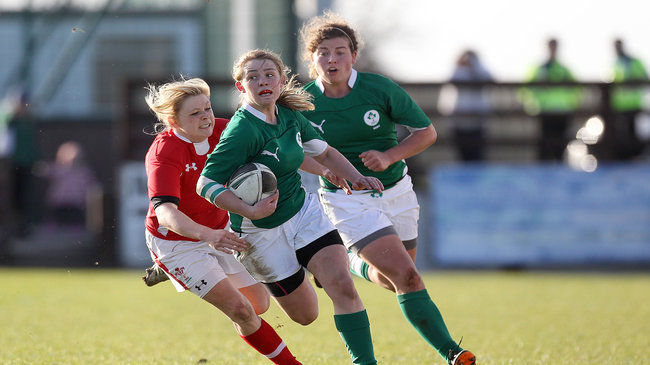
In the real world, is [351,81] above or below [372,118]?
above

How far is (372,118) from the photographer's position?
229 inches

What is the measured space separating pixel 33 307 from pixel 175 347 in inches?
125

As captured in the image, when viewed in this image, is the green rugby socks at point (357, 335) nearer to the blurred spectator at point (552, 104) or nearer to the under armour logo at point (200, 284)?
the under armour logo at point (200, 284)

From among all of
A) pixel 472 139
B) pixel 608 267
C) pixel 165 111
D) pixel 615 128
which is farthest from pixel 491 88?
pixel 165 111

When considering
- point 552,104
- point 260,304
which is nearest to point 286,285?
point 260,304

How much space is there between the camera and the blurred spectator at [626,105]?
43.7ft

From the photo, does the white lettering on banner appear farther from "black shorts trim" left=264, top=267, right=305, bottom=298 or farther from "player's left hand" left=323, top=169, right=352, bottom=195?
"black shorts trim" left=264, top=267, right=305, bottom=298

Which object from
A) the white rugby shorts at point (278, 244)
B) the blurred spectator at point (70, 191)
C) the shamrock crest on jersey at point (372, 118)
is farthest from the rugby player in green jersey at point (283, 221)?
the blurred spectator at point (70, 191)

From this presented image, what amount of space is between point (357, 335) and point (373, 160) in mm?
982

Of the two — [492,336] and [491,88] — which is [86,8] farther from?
[492,336]

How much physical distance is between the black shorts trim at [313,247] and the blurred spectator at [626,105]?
8.94 meters

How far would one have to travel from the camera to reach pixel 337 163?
5.43 m

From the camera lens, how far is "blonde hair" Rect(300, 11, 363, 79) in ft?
18.9

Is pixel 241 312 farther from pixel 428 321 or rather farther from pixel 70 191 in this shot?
pixel 70 191
